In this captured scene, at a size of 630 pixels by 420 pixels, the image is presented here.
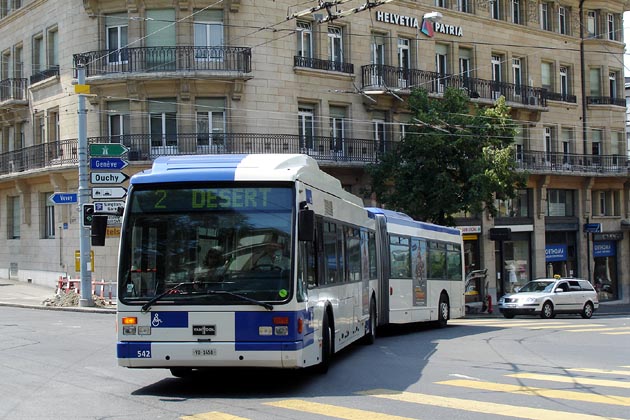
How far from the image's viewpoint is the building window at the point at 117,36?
32312 mm

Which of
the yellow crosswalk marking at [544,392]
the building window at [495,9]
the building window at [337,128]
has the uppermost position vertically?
the building window at [495,9]

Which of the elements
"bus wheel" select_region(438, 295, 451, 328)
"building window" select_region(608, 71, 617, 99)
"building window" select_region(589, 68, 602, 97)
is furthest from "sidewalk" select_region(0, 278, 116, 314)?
"building window" select_region(608, 71, 617, 99)

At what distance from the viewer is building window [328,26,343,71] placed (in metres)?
35.4

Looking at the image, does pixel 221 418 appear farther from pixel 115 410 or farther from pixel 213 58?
pixel 213 58

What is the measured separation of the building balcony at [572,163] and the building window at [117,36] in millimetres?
19102

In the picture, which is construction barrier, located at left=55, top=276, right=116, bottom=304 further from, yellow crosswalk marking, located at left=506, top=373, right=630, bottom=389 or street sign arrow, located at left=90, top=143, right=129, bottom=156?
yellow crosswalk marking, located at left=506, top=373, right=630, bottom=389

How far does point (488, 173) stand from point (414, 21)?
32.6 ft

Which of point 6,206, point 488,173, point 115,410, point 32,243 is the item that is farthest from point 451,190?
point 115,410

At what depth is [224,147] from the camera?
32438 mm

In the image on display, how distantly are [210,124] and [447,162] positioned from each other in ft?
30.3

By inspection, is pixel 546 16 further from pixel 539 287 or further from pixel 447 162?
pixel 539 287

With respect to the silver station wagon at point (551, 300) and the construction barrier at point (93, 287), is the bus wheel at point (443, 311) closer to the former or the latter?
the silver station wagon at point (551, 300)

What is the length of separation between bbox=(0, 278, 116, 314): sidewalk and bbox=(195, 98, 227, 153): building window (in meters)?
6.75

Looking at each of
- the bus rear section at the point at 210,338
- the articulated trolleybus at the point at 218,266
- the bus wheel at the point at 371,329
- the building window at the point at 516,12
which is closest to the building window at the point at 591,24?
the building window at the point at 516,12
